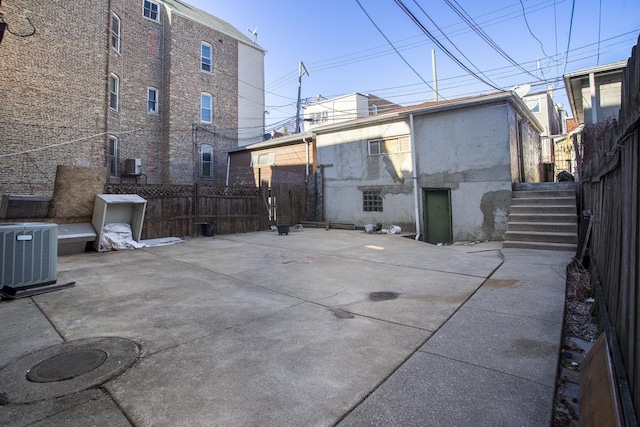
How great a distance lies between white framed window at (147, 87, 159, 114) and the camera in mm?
18656

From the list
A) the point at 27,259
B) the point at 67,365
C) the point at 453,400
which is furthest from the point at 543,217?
the point at 27,259

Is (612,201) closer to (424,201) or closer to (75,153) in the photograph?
(424,201)

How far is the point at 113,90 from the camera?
53.7 feet

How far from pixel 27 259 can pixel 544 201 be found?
1228 centimetres

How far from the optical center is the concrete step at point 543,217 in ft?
28.8

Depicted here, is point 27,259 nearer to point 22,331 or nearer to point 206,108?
point 22,331

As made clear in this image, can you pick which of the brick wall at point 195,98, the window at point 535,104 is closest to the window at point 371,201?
the brick wall at point 195,98

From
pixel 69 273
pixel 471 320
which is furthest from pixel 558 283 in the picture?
pixel 69 273

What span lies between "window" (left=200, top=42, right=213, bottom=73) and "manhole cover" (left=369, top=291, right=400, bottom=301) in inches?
801

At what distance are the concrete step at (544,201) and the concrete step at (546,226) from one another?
1016 millimetres

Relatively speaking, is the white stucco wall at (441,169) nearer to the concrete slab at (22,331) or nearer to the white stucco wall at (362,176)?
the white stucco wall at (362,176)

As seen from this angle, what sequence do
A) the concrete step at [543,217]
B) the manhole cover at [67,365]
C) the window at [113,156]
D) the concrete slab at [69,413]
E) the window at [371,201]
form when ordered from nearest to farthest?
the concrete slab at [69,413]
the manhole cover at [67,365]
the concrete step at [543,217]
the window at [371,201]
the window at [113,156]

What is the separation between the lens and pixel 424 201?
12.6 meters

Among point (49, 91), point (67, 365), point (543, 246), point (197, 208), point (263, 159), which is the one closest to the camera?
point (67, 365)
